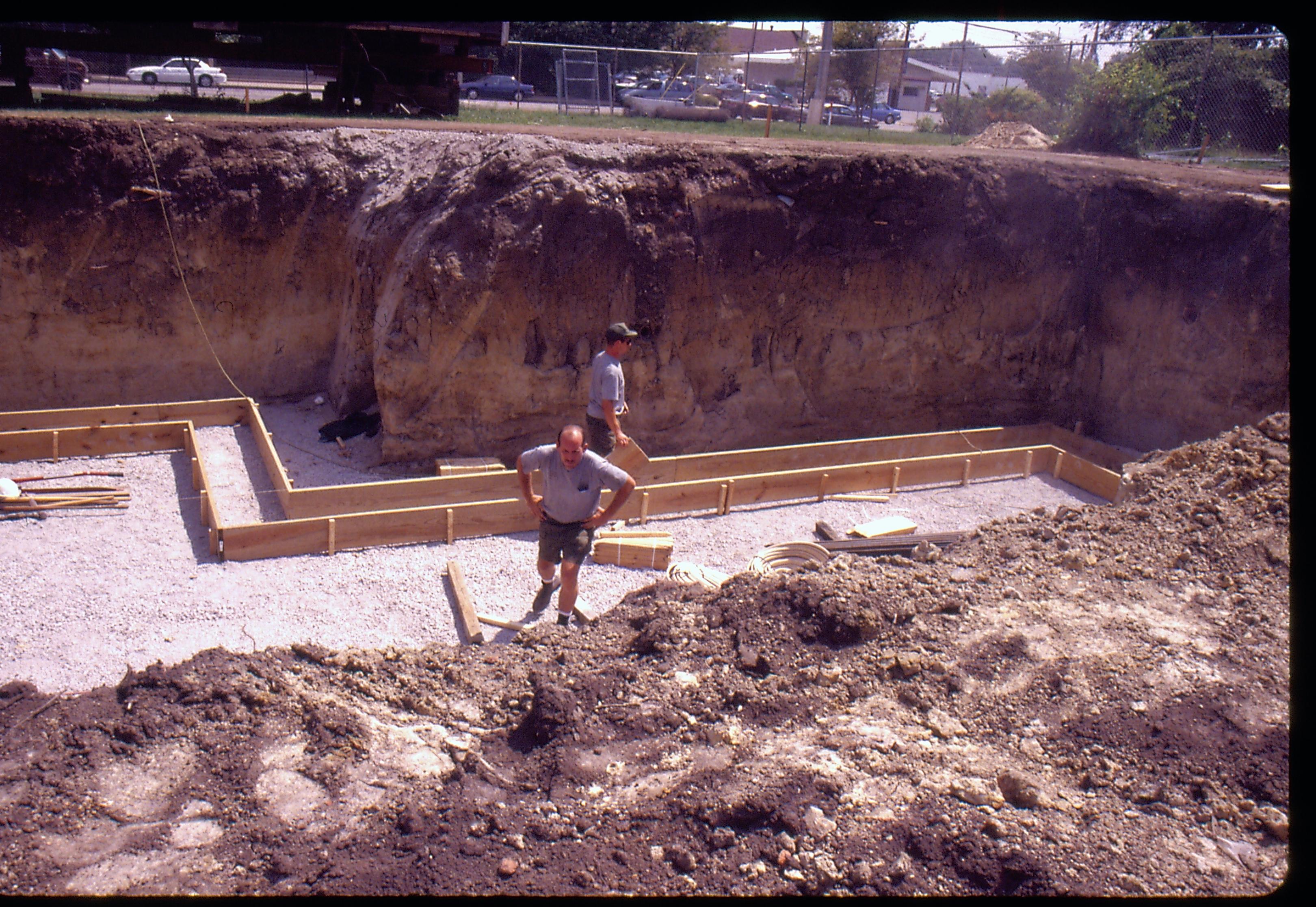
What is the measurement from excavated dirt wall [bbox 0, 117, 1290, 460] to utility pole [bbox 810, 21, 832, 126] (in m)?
10.3

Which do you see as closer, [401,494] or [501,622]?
[501,622]

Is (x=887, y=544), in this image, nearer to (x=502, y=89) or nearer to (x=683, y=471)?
(x=683, y=471)

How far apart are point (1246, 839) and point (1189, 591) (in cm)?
263

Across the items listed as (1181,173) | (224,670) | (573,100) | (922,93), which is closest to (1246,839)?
(224,670)

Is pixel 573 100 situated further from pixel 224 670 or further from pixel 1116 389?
pixel 224 670

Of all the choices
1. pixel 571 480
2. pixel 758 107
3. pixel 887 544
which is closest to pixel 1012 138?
pixel 758 107

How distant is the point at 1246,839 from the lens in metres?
4.26

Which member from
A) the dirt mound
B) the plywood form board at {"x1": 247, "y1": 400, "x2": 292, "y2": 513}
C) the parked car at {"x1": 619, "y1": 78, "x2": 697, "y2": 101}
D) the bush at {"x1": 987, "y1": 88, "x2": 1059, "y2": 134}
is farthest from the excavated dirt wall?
the parked car at {"x1": 619, "y1": 78, "x2": 697, "y2": 101}

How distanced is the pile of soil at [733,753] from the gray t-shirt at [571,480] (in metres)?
0.94

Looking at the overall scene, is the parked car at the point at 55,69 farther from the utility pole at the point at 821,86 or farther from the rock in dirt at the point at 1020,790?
the rock in dirt at the point at 1020,790

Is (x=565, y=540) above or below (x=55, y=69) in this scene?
below

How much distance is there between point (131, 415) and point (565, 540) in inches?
266

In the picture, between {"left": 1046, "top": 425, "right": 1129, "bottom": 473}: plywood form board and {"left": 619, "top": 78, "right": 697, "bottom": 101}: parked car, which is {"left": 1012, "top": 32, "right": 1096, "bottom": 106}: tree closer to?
{"left": 619, "top": 78, "right": 697, "bottom": 101}: parked car

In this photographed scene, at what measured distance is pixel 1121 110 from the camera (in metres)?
18.3
